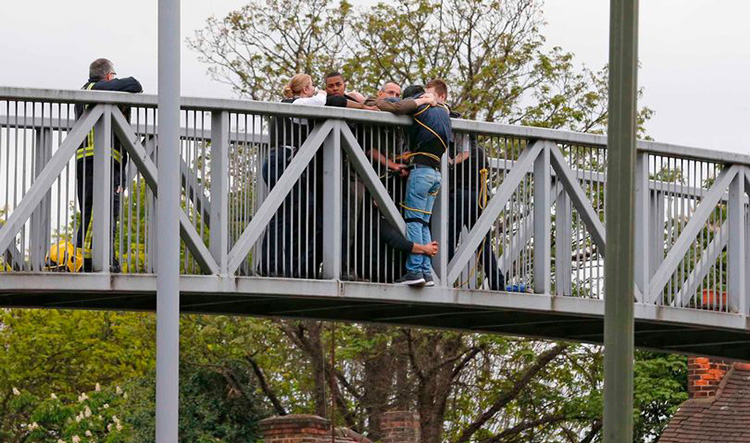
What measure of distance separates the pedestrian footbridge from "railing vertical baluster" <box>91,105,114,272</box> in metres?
0.01

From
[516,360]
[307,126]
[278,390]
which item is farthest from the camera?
[278,390]

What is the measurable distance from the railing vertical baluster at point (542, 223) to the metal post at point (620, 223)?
5.85 m

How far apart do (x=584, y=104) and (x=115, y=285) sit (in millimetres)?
26407

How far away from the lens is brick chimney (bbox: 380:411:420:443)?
101 ft

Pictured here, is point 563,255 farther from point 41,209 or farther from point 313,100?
point 41,209

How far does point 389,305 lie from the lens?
17047mm

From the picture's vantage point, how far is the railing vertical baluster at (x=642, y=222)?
57.3ft

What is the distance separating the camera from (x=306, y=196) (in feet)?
52.7

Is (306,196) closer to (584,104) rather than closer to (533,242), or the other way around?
(533,242)

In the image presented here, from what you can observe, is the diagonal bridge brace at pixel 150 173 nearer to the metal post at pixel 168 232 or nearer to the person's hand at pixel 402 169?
the metal post at pixel 168 232

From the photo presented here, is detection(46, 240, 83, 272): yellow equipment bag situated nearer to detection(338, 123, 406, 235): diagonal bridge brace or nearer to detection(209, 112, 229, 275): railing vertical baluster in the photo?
detection(209, 112, 229, 275): railing vertical baluster

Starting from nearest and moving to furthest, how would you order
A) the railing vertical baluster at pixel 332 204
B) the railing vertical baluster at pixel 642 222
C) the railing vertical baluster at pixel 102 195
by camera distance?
the railing vertical baluster at pixel 102 195 < the railing vertical baluster at pixel 332 204 < the railing vertical baluster at pixel 642 222

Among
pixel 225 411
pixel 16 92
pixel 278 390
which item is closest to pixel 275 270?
pixel 16 92

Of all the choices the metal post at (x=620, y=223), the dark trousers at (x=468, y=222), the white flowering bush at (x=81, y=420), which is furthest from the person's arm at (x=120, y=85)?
the white flowering bush at (x=81, y=420)
